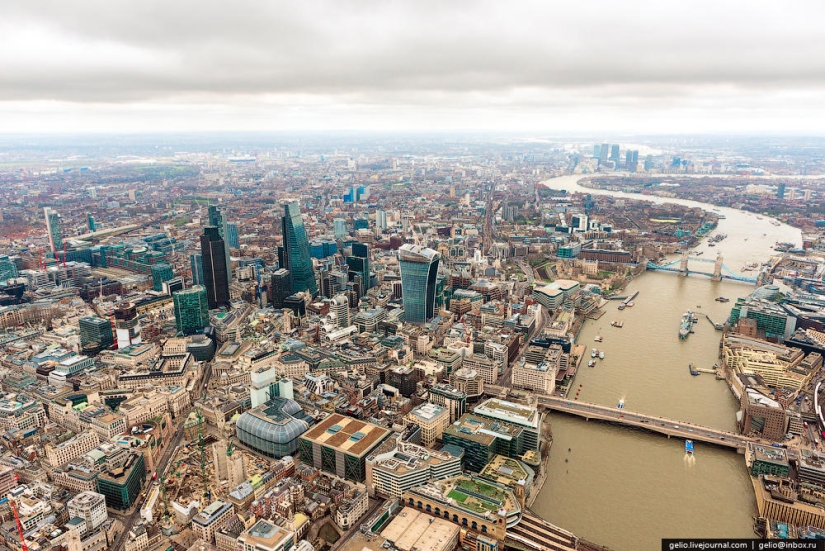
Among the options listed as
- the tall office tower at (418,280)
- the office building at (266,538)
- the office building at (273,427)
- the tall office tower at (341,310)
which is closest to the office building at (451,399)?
the office building at (273,427)

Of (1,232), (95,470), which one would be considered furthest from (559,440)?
(1,232)

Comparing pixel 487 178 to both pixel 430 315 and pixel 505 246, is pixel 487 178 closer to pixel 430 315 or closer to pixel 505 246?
pixel 505 246

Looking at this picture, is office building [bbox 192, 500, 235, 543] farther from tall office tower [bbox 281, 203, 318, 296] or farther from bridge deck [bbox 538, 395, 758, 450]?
tall office tower [bbox 281, 203, 318, 296]

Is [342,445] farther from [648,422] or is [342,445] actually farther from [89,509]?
[648,422]

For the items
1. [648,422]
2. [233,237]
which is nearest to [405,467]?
[648,422]

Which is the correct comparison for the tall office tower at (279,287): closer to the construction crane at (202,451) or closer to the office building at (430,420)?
the construction crane at (202,451)

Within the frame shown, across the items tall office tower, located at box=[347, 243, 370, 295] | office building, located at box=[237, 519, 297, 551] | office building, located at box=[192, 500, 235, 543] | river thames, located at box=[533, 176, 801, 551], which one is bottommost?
river thames, located at box=[533, 176, 801, 551]

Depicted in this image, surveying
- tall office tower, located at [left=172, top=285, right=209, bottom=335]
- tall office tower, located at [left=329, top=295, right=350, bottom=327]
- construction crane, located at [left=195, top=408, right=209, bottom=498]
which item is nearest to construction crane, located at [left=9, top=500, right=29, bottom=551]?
construction crane, located at [left=195, top=408, right=209, bottom=498]
